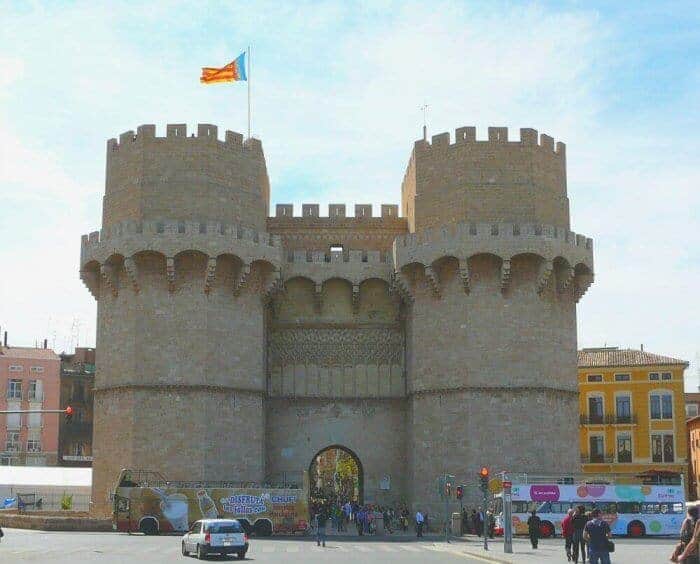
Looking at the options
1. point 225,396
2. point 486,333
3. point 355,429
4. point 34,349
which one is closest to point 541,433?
point 486,333

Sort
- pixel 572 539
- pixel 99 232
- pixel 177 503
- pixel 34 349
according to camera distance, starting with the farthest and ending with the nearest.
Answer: pixel 34 349 < pixel 99 232 < pixel 177 503 < pixel 572 539

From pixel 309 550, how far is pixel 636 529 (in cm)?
1455

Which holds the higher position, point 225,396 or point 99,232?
point 99,232

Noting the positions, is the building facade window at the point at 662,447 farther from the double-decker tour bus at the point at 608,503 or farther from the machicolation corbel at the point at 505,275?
the machicolation corbel at the point at 505,275

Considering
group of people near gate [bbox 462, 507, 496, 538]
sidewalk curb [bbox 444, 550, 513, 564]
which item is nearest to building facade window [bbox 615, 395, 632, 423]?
group of people near gate [bbox 462, 507, 496, 538]

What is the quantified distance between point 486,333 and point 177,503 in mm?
13560

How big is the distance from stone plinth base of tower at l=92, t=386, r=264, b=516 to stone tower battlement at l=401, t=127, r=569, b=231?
431 inches

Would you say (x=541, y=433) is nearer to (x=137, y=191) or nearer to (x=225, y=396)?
(x=225, y=396)

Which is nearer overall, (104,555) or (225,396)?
(104,555)

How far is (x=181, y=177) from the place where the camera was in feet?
140

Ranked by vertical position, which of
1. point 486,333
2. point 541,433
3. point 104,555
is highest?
point 486,333

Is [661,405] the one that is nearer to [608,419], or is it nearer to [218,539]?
[608,419]

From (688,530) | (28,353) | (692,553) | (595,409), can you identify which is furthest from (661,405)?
(692,553)

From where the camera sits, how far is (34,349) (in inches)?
3273
